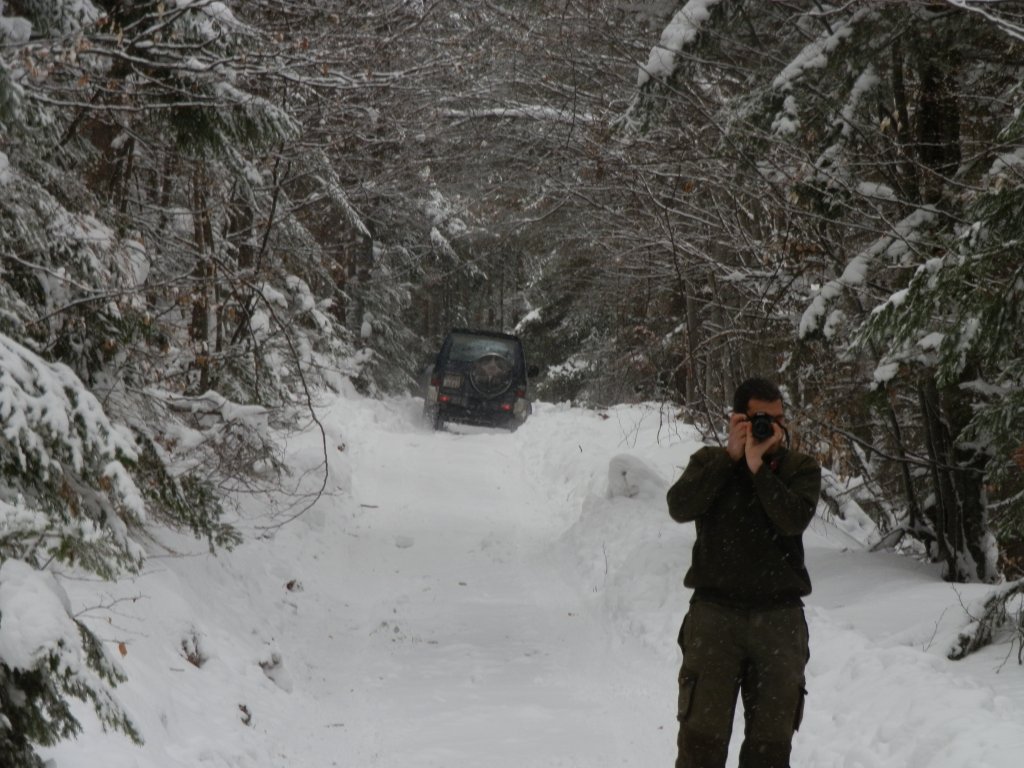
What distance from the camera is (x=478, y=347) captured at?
23422 millimetres

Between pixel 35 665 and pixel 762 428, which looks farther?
pixel 762 428

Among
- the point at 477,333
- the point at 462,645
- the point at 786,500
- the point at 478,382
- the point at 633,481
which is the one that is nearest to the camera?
the point at 786,500

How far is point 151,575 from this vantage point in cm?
648

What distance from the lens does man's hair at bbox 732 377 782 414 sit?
13.2 feet

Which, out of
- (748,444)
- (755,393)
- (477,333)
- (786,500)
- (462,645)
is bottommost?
(477,333)

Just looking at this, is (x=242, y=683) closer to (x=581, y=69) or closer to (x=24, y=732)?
(x=24, y=732)

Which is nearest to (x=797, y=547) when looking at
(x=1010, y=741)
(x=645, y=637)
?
(x=1010, y=741)

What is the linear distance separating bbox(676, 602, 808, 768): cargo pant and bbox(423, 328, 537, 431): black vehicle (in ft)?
62.7

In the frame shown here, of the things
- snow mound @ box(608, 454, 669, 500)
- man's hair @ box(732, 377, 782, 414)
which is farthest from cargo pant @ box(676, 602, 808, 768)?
snow mound @ box(608, 454, 669, 500)

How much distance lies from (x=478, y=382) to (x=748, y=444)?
19.0 metres

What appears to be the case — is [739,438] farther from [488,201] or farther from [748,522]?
[488,201]

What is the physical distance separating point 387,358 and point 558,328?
620 centimetres

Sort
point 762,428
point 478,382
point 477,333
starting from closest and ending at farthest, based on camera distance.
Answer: point 762,428 < point 478,382 < point 477,333

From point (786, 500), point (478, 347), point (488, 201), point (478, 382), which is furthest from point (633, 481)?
point (478, 347)
